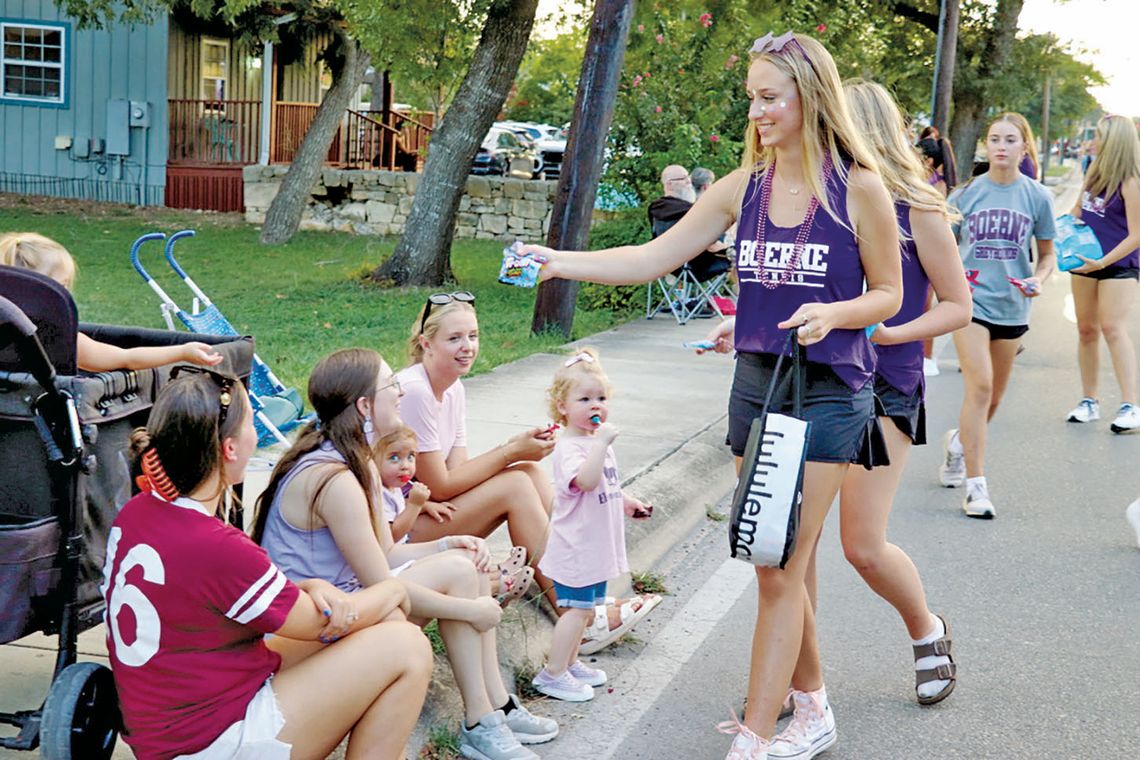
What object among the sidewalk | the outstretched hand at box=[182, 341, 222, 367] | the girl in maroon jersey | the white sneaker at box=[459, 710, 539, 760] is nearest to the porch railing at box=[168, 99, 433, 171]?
the sidewalk

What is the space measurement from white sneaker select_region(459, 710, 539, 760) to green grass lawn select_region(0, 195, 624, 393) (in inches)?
211

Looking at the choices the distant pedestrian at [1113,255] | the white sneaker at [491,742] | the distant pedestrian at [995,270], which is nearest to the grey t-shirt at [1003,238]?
the distant pedestrian at [995,270]

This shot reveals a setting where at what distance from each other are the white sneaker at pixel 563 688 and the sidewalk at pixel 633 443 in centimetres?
15

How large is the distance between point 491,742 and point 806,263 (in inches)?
63.7

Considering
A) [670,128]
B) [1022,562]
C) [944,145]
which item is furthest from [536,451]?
[670,128]

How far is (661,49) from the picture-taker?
17.8 metres

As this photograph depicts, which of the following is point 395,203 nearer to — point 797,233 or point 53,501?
point 797,233

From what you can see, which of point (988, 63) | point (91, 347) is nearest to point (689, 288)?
point (91, 347)

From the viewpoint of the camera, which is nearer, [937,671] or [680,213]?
[937,671]

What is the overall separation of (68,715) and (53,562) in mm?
367

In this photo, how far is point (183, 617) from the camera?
3.07 m

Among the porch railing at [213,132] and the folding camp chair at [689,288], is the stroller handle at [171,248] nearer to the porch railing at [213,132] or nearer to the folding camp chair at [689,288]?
the folding camp chair at [689,288]

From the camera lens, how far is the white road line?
4340 millimetres

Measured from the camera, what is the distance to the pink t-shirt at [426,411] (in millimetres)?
4844
